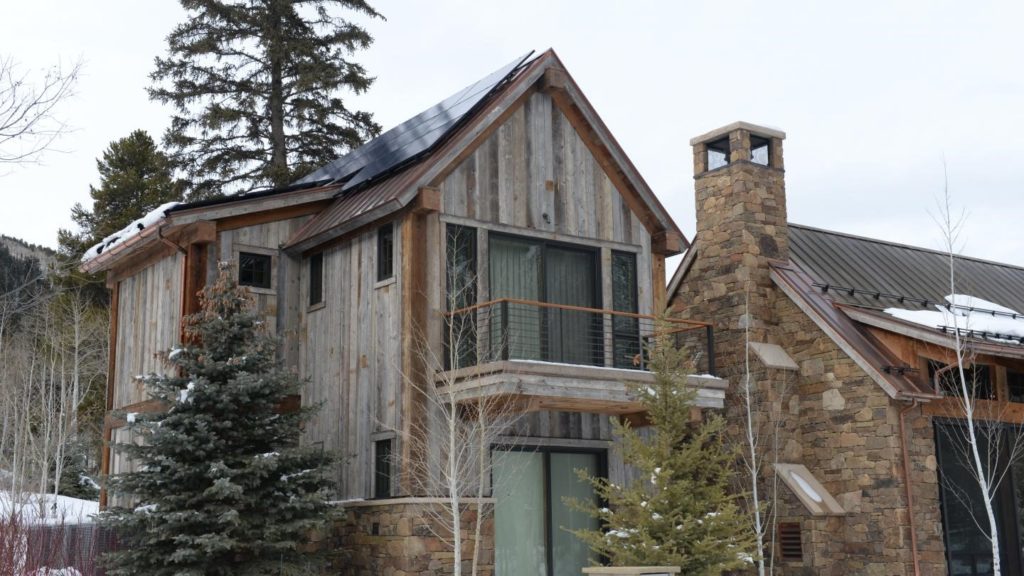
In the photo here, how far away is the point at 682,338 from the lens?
62.9 feet

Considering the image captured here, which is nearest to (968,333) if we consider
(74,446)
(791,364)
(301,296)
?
(791,364)

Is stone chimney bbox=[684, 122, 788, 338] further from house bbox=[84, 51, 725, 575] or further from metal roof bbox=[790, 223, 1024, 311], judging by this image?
house bbox=[84, 51, 725, 575]

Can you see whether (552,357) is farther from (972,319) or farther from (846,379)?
(972,319)

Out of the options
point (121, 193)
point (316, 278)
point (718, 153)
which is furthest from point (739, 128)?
point (121, 193)

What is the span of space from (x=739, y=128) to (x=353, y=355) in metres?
7.90

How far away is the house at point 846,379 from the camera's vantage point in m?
16.4

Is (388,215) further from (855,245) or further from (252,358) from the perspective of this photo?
(855,245)

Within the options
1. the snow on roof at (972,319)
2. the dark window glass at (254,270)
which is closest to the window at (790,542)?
the snow on roof at (972,319)

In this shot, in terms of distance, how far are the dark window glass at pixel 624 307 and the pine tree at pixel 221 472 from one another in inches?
189

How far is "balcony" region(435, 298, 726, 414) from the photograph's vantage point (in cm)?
1359

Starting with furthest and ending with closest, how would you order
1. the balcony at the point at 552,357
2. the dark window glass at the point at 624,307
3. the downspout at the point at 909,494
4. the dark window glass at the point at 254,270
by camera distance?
the dark window glass at the point at 624,307 → the dark window glass at the point at 254,270 → the downspout at the point at 909,494 → the balcony at the point at 552,357

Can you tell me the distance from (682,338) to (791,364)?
215 centimetres

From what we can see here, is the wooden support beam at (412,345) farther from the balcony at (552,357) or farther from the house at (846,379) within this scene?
the house at (846,379)

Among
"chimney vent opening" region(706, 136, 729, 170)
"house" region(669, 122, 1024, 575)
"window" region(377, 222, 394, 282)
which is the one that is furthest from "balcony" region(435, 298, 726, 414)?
"chimney vent opening" region(706, 136, 729, 170)
